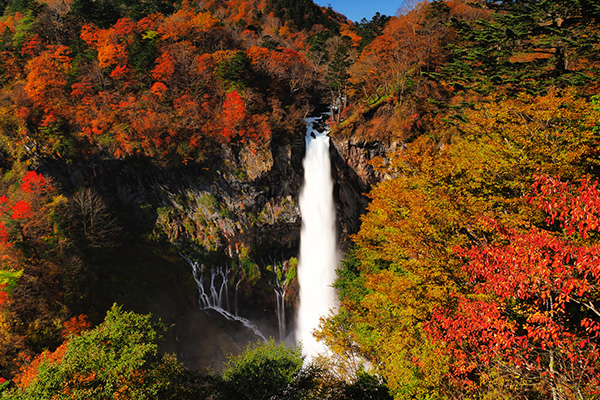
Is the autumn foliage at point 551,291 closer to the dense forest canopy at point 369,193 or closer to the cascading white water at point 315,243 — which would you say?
the dense forest canopy at point 369,193

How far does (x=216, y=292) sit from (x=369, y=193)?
2006cm

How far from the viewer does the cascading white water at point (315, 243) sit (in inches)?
1105

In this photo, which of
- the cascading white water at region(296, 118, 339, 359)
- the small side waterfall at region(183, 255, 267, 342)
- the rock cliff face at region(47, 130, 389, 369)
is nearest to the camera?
the rock cliff face at region(47, 130, 389, 369)

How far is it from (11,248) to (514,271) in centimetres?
2662

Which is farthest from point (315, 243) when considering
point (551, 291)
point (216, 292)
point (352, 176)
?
point (551, 291)

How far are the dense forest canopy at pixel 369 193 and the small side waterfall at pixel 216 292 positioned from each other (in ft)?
8.19

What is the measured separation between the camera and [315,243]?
29453mm

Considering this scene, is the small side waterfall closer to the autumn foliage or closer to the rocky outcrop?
the rocky outcrop

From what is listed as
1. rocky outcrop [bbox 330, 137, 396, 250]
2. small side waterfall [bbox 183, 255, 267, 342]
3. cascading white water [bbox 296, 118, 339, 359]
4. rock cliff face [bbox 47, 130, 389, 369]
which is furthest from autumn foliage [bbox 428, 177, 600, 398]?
small side waterfall [bbox 183, 255, 267, 342]

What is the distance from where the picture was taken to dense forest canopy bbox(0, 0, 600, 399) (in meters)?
7.15

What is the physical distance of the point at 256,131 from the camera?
2695cm

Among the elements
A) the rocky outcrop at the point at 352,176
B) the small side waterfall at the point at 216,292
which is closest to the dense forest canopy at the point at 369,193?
the rocky outcrop at the point at 352,176

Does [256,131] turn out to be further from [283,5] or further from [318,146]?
[283,5]

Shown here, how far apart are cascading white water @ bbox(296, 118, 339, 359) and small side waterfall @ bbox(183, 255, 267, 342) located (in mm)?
5242
